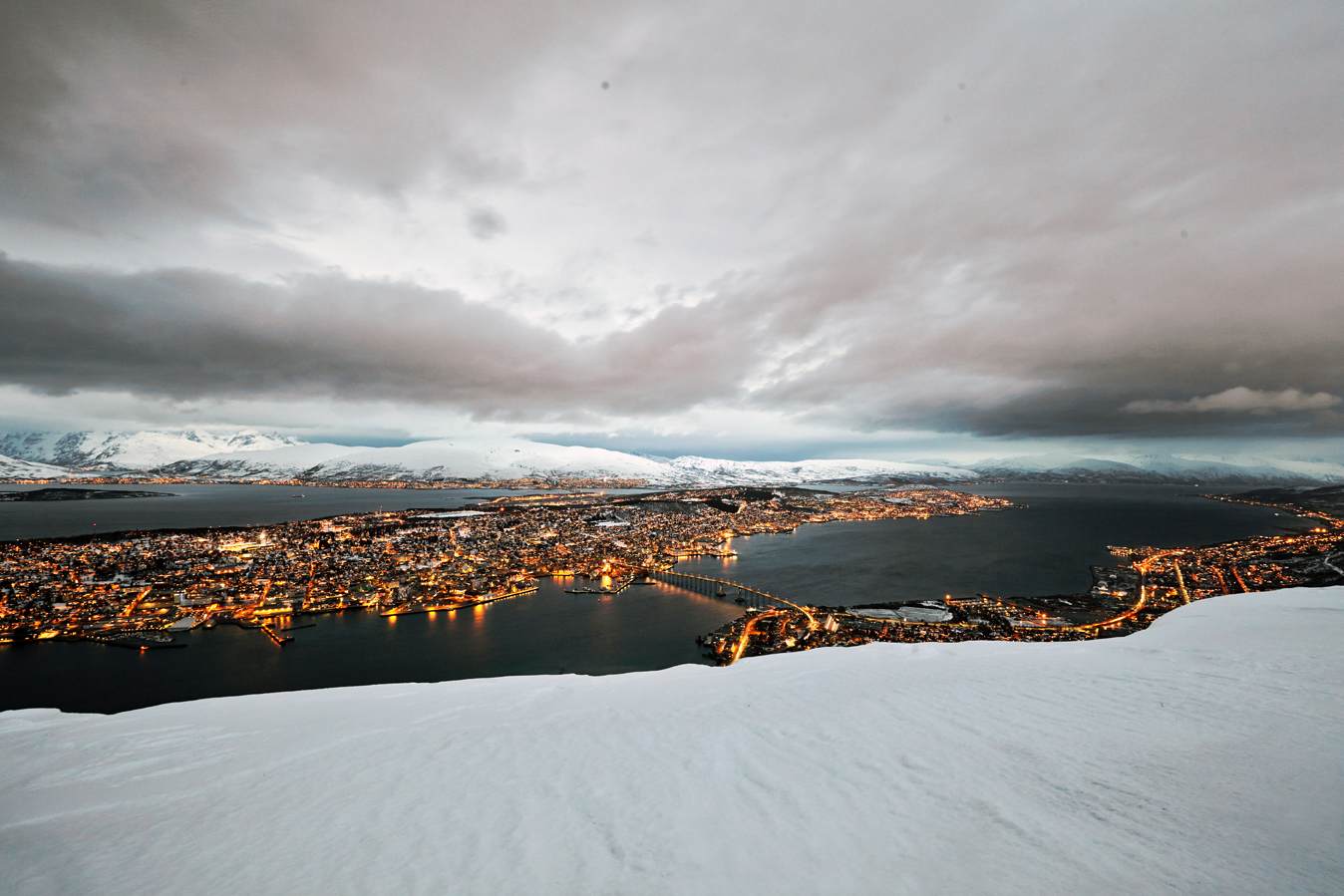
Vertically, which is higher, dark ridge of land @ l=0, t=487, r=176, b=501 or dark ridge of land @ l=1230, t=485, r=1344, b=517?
dark ridge of land @ l=0, t=487, r=176, b=501

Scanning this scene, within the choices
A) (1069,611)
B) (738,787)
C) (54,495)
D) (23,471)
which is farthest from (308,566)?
(23,471)

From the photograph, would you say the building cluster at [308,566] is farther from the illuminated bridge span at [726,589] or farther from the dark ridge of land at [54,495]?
the dark ridge of land at [54,495]

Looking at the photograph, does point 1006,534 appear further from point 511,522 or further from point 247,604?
point 247,604

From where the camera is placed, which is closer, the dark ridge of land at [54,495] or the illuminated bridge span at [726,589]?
the illuminated bridge span at [726,589]

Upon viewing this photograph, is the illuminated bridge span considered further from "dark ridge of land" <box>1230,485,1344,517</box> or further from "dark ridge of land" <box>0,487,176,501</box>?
"dark ridge of land" <box>0,487,176,501</box>

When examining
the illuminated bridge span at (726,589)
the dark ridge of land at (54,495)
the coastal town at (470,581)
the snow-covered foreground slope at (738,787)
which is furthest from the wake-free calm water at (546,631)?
the dark ridge of land at (54,495)

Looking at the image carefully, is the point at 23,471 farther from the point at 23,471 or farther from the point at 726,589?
the point at 726,589

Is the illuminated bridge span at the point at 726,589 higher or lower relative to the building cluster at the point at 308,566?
lower

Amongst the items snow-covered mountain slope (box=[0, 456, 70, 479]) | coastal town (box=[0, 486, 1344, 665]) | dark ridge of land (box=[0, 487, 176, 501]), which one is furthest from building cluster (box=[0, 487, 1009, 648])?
snow-covered mountain slope (box=[0, 456, 70, 479])
